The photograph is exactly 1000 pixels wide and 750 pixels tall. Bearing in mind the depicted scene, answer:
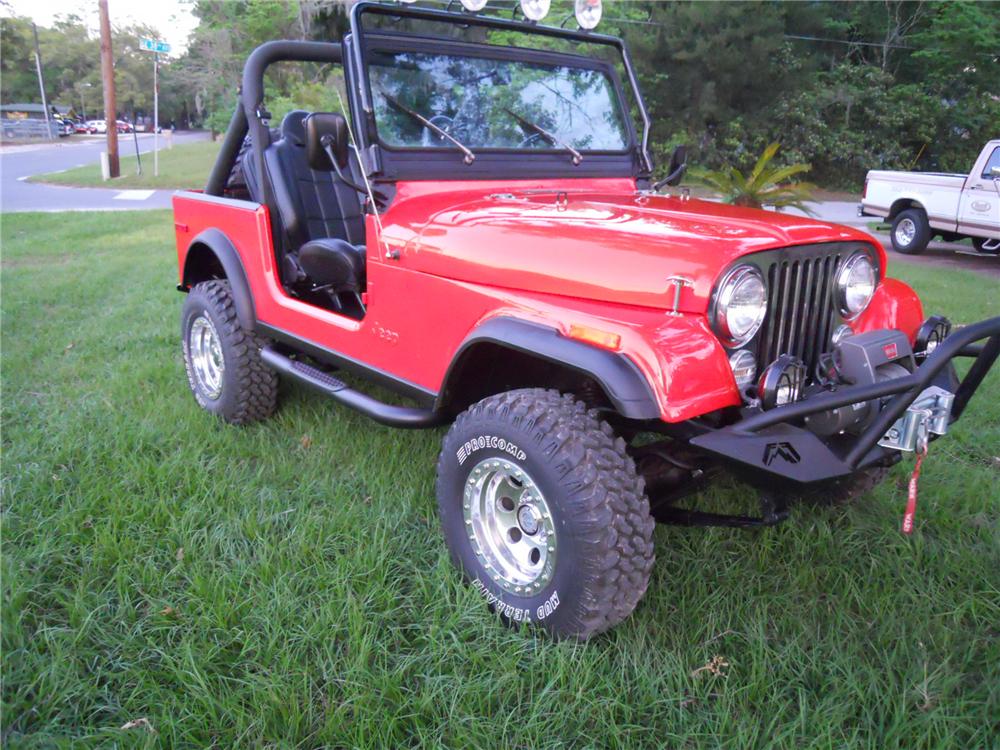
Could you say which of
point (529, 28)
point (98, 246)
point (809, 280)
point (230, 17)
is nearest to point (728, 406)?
point (809, 280)

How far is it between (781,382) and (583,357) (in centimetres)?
57

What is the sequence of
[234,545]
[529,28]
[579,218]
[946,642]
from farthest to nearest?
1. [529,28]
2. [234,545]
3. [579,218]
4. [946,642]

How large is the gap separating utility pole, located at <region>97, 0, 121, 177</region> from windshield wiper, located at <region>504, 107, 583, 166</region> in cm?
1781

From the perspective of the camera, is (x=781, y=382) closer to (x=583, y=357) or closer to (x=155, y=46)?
(x=583, y=357)

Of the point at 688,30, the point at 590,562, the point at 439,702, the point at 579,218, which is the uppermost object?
the point at 688,30

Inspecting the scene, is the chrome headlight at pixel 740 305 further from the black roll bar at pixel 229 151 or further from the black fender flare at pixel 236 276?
the black roll bar at pixel 229 151

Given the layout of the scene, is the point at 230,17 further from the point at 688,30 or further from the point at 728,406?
the point at 728,406

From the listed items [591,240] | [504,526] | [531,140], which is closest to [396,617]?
[504,526]

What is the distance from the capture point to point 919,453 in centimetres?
212

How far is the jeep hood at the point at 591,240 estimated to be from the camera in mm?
2141

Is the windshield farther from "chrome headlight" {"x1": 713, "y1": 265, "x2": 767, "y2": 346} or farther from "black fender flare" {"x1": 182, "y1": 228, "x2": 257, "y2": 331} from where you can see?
"chrome headlight" {"x1": 713, "y1": 265, "x2": 767, "y2": 346}

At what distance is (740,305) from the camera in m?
2.11

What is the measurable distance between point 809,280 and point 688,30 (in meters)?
19.5

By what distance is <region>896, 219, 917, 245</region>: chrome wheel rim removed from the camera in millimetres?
11597
